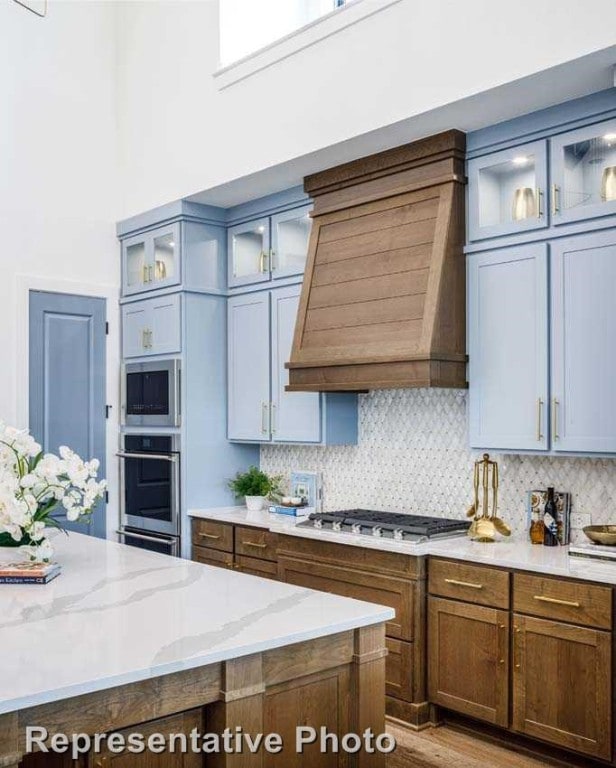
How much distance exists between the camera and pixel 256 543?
15.8 feet

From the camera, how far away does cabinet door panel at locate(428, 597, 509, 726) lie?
350cm

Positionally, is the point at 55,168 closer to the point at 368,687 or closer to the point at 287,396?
the point at 287,396

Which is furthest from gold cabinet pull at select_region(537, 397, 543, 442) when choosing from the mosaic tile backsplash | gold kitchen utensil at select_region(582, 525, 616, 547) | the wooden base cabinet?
the wooden base cabinet

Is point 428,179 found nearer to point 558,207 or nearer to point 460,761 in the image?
point 558,207

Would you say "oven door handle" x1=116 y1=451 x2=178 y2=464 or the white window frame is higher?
the white window frame

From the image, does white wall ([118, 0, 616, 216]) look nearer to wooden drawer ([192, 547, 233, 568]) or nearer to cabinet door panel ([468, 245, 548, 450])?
cabinet door panel ([468, 245, 548, 450])

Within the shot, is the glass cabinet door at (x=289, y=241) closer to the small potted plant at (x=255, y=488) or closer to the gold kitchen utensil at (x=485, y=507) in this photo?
the small potted plant at (x=255, y=488)

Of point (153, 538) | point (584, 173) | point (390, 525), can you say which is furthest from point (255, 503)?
point (584, 173)

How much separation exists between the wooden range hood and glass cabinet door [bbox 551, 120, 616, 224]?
0.53 m

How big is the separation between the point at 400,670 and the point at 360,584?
0.45 meters

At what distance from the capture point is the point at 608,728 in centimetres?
314

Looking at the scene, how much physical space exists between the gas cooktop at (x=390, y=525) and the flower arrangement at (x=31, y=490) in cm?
155

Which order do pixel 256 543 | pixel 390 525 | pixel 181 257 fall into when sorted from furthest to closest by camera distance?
pixel 181 257 < pixel 256 543 < pixel 390 525

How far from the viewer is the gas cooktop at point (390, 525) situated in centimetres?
394
